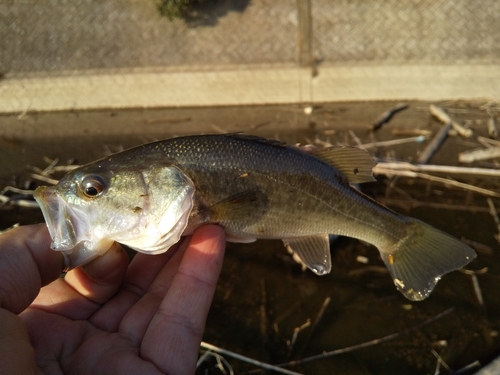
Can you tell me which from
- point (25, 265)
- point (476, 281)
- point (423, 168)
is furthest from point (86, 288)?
point (423, 168)

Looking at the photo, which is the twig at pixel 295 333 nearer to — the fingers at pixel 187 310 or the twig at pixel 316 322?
the twig at pixel 316 322

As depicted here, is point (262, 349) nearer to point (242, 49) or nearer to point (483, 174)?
point (483, 174)

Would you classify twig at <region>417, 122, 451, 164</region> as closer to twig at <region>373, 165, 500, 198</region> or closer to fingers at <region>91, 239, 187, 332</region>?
twig at <region>373, 165, 500, 198</region>

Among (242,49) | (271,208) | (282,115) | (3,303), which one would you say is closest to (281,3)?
(242,49)

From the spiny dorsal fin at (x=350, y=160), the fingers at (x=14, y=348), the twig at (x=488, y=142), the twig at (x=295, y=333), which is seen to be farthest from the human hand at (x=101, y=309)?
the twig at (x=488, y=142)

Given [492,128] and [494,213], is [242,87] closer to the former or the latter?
[492,128]
